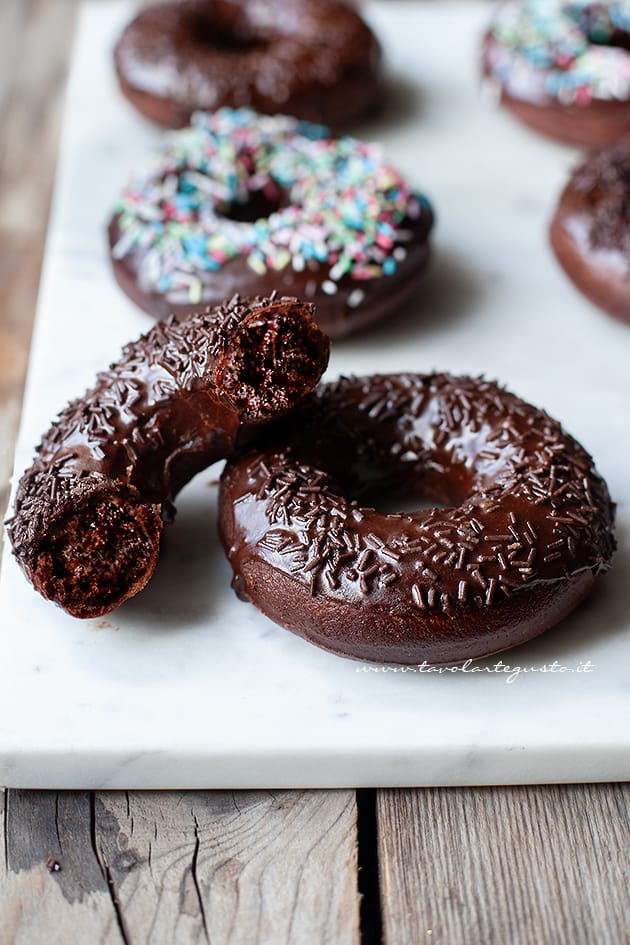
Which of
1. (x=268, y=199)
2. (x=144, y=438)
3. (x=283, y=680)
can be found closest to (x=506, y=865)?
(x=283, y=680)

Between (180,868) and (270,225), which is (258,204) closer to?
(270,225)

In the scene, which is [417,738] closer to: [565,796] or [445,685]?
[445,685]

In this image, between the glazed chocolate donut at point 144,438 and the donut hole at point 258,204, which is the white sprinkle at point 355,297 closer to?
the donut hole at point 258,204

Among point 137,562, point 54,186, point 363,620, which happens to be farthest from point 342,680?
point 54,186

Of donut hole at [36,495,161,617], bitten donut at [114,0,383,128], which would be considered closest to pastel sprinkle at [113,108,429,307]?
bitten donut at [114,0,383,128]

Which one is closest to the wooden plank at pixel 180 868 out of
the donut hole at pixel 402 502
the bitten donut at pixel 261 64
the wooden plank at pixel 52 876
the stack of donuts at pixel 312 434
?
the wooden plank at pixel 52 876

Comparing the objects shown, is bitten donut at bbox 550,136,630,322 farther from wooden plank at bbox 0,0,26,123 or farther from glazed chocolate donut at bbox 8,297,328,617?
wooden plank at bbox 0,0,26,123
